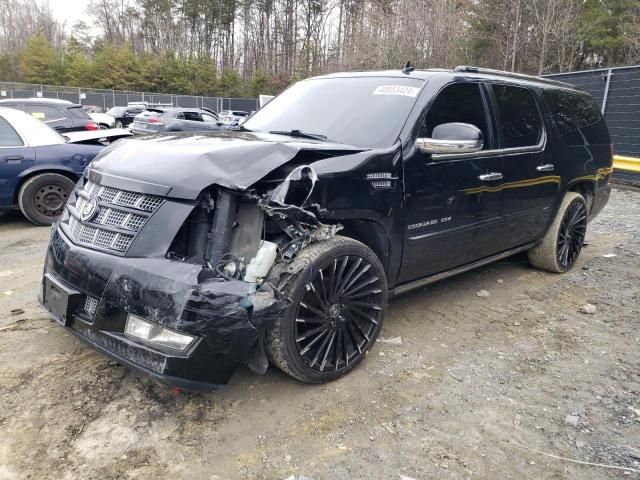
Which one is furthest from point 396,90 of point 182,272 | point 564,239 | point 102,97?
point 102,97

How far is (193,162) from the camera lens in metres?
2.72

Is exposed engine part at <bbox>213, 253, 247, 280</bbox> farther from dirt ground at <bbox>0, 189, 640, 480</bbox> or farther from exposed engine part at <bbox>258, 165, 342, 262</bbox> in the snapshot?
dirt ground at <bbox>0, 189, 640, 480</bbox>

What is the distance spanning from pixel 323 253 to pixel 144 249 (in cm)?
93

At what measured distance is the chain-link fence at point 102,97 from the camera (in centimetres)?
3497

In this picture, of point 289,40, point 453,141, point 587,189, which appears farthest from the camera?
point 289,40

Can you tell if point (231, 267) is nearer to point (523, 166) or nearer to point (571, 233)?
point (523, 166)

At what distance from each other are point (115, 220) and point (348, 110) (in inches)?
73.0

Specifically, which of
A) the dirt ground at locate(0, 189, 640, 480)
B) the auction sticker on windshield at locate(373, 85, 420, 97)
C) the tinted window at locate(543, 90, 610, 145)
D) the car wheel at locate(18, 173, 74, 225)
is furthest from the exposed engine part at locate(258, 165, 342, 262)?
the car wheel at locate(18, 173, 74, 225)

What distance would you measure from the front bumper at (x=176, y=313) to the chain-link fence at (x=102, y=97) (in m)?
35.0

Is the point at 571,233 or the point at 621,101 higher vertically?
the point at 621,101

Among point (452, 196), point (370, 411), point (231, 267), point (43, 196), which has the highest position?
point (452, 196)

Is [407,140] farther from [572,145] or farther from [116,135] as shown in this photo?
[116,135]

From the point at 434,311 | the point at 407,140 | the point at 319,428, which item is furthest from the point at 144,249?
the point at 434,311

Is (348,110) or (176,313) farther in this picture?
(348,110)
